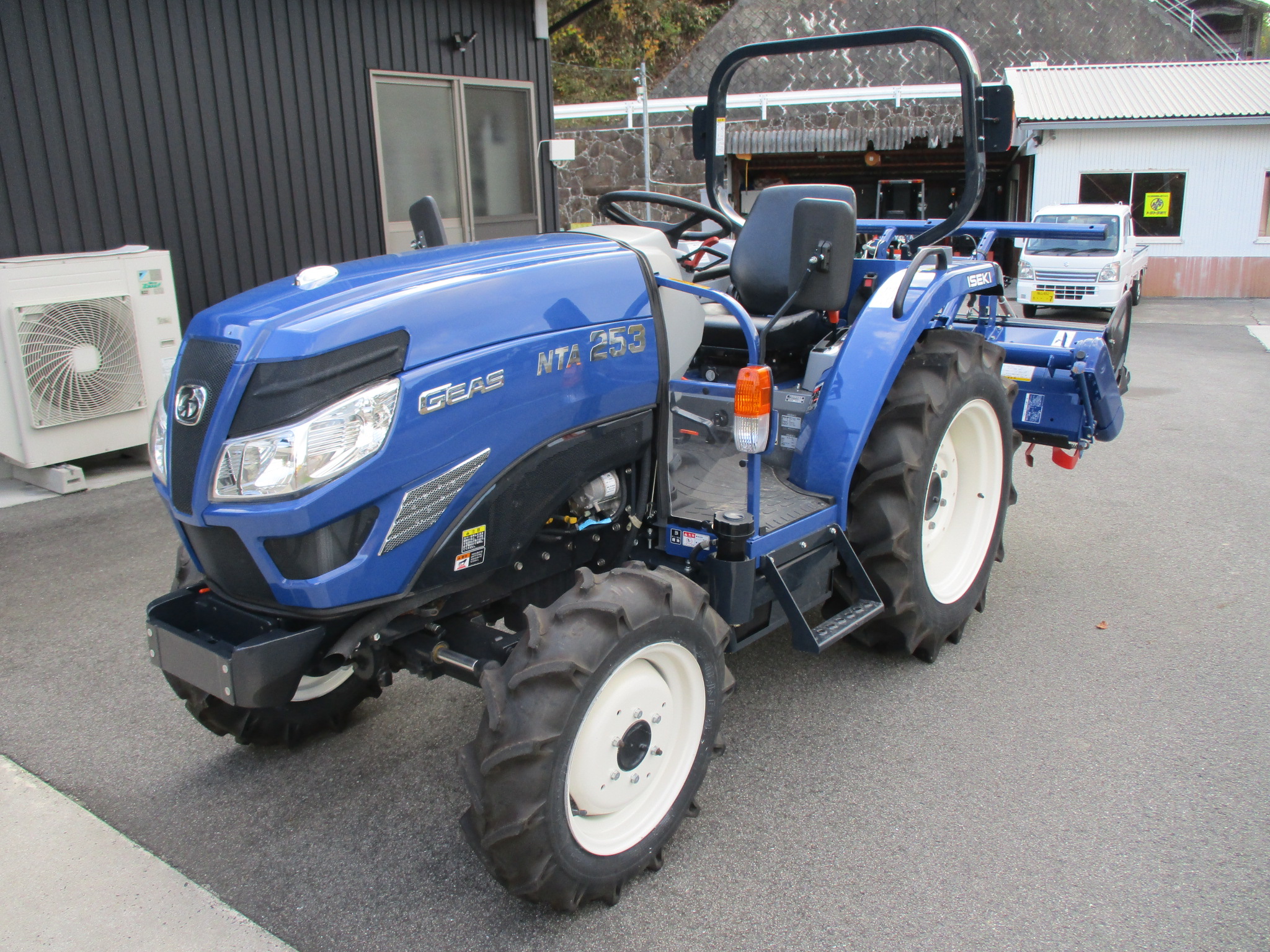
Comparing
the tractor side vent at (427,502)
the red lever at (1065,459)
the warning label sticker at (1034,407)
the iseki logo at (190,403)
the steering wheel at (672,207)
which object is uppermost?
the steering wheel at (672,207)

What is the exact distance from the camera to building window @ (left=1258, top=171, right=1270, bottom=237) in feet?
50.2

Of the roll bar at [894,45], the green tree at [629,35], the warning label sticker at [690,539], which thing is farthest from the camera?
the green tree at [629,35]

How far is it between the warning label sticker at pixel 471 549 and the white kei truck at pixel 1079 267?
11.2 m

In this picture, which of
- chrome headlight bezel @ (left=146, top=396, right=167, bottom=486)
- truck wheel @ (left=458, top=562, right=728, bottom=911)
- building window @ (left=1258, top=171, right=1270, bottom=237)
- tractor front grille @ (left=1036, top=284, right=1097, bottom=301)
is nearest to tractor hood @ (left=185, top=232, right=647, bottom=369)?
chrome headlight bezel @ (left=146, top=396, right=167, bottom=486)

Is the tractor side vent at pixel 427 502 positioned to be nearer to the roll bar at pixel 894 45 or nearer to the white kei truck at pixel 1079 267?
the roll bar at pixel 894 45

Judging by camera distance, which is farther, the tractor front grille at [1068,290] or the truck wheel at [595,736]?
the tractor front grille at [1068,290]

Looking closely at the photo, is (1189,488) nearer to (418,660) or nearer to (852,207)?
(852,207)

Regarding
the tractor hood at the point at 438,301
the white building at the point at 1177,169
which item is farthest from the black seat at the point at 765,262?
the white building at the point at 1177,169

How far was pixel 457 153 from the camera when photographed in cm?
811

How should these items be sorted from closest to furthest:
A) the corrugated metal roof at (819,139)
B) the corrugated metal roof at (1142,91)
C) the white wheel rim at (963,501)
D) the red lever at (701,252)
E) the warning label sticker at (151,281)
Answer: the white wheel rim at (963,501), the red lever at (701,252), the warning label sticker at (151,281), the corrugated metal roof at (1142,91), the corrugated metal roof at (819,139)

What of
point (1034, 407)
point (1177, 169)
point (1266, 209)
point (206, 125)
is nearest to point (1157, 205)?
point (1177, 169)

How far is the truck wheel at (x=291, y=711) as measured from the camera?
2.69m

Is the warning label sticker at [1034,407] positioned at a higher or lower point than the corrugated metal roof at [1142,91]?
lower

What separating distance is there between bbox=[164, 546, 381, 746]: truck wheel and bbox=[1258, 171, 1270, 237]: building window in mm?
16783
